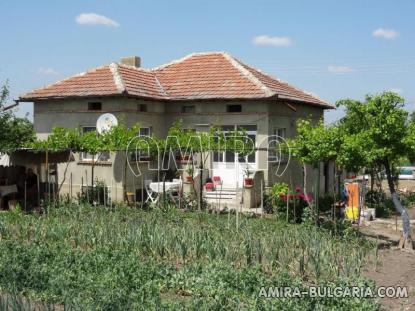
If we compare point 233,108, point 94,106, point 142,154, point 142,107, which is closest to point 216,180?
point 233,108

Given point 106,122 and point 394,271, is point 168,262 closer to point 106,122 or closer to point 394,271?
point 394,271

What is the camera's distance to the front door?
63.6 ft

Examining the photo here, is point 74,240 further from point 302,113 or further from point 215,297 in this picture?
point 302,113

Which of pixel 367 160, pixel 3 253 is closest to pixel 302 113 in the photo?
pixel 367 160

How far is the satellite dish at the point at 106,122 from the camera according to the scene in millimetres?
18094

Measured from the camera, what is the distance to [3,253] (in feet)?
28.6

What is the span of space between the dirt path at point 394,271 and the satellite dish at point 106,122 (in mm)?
9423

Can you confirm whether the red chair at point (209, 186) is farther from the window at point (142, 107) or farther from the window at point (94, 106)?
the window at point (94, 106)

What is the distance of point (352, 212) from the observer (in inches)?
634

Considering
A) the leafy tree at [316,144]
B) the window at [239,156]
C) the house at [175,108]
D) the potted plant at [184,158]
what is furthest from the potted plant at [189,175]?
the leafy tree at [316,144]

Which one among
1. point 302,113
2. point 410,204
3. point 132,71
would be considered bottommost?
point 410,204

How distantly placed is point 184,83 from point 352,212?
8.71 m

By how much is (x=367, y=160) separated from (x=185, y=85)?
10871 millimetres

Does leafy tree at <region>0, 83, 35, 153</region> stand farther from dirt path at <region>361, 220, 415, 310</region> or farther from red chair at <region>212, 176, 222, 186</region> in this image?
dirt path at <region>361, 220, 415, 310</region>
